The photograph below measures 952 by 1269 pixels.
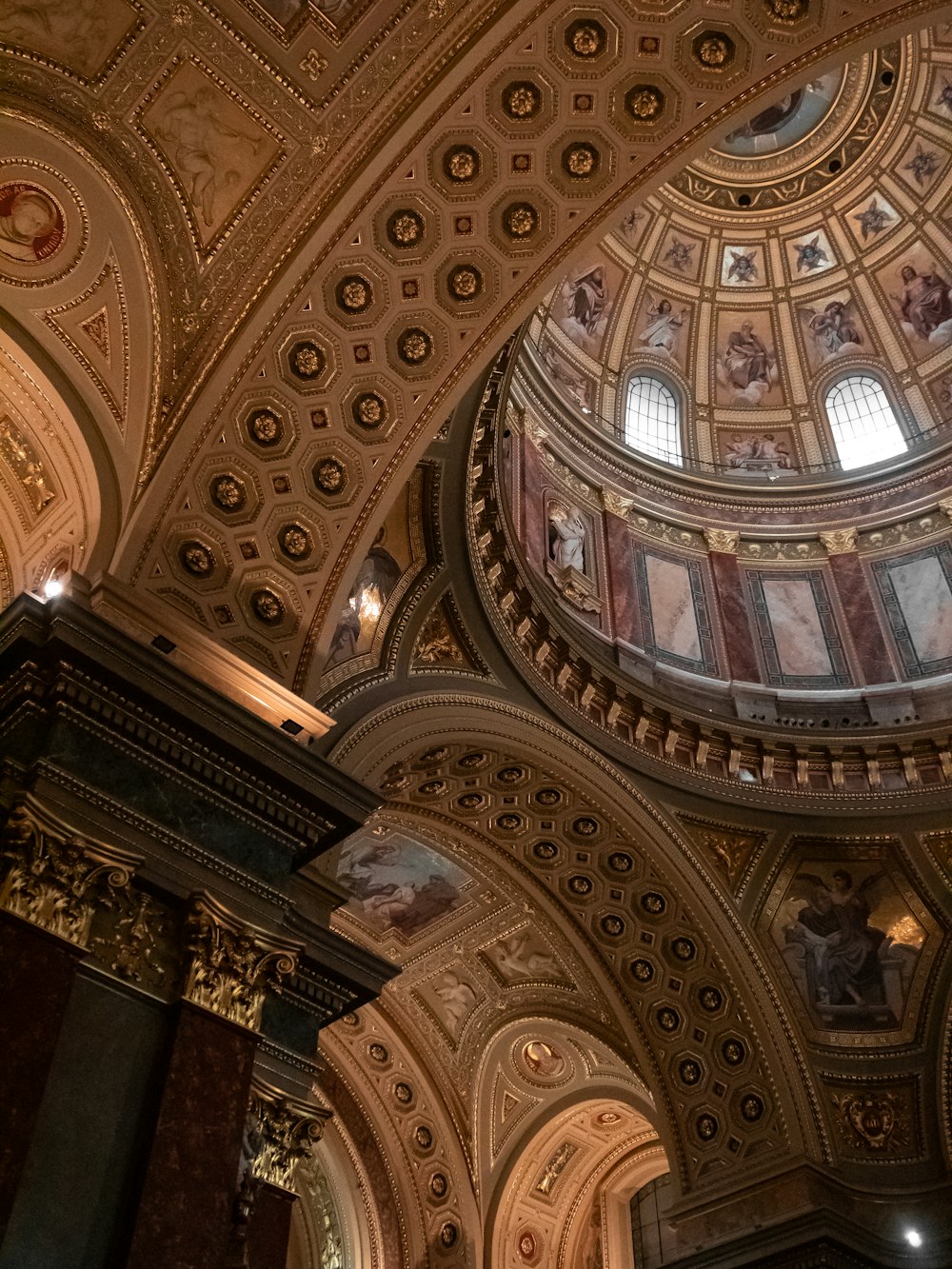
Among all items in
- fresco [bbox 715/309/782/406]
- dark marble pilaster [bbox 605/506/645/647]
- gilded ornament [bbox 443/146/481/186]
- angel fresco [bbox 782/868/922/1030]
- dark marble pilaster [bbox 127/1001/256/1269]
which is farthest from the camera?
fresco [bbox 715/309/782/406]

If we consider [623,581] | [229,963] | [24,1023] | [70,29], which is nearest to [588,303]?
[623,581]

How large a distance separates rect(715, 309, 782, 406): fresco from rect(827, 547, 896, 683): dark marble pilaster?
339 centimetres

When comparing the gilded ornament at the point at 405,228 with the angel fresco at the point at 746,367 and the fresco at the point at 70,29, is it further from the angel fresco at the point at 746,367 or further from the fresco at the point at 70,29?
the angel fresco at the point at 746,367

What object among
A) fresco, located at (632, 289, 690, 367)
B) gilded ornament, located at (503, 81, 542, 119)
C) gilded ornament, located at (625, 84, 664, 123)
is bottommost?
gilded ornament, located at (503, 81, 542, 119)

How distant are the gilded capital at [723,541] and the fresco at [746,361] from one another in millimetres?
2840

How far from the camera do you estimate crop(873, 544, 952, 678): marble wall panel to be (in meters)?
16.2

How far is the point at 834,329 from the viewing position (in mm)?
19531

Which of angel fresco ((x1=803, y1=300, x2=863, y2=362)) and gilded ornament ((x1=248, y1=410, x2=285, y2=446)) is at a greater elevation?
angel fresco ((x1=803, y1=300, x2=863, y2=362))

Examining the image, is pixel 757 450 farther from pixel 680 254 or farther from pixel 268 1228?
pixel 268 1228

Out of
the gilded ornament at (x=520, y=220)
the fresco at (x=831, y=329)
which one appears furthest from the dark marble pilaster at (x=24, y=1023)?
the fresco at (x=831, y=329)

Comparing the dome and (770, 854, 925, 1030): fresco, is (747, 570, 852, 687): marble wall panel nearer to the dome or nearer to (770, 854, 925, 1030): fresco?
the dome

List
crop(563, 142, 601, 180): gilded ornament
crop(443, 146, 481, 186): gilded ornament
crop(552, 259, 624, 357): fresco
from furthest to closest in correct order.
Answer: crop(552, 259, 624, 357): fresco, crop(563, 142, 601, 180): gilded ornament, crop(443, 146, 481, 186): gilded ornament

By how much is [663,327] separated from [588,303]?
1.64 meters

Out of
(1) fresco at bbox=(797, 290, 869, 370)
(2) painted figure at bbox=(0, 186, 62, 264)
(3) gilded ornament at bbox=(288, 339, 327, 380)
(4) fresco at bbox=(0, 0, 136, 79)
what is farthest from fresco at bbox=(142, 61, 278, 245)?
(1) fresco at bbox=(797, 290, 869, 370)
